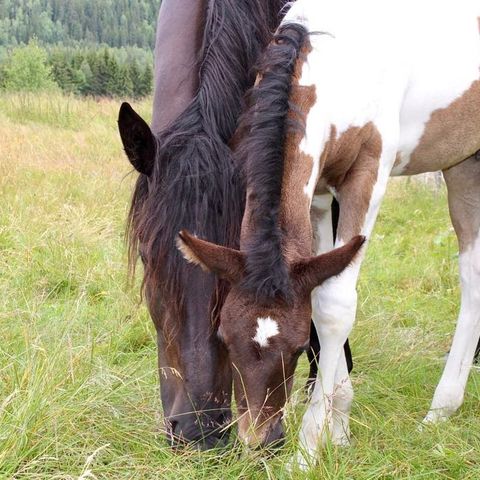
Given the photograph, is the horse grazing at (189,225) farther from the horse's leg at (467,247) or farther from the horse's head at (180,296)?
→ the horse's leg at (467,247)

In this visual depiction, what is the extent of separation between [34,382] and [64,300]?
1.85 m

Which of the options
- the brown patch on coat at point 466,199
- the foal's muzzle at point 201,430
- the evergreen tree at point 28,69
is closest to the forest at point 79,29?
the evergreen tree at point 28,69

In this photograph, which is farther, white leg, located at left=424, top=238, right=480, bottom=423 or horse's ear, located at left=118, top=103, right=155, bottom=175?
white leg, located at left=424, top=238, right=480, bottom=423

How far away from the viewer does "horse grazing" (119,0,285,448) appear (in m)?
2.44

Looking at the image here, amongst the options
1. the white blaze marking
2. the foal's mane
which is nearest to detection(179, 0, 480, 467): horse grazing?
the white blaze marking

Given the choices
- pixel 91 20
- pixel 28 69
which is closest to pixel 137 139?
pixel 28 69

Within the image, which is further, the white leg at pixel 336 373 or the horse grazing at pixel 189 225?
the white leg at pixel 336 373

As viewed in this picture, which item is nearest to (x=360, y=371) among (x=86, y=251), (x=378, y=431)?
(x=378, y=431)

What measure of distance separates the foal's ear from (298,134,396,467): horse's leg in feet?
1.62

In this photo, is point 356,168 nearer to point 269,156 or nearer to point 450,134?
point 269,156

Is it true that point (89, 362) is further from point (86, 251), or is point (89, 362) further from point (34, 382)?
point (86, 251)

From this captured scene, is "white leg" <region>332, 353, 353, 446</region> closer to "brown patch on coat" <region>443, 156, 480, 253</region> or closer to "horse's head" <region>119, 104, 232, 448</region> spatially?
"horse's head" <region>119, 104, 232, 448</region>

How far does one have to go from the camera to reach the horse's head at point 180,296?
2.43 metres

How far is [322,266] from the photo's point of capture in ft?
7.48
